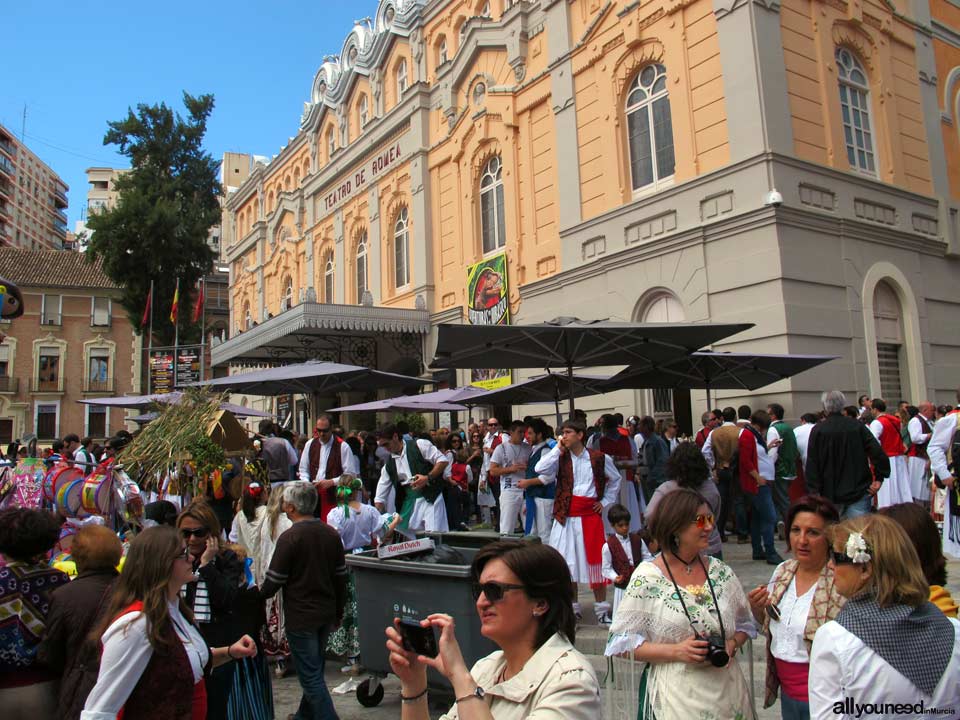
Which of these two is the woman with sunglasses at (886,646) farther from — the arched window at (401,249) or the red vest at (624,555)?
the arched window at (401,249)

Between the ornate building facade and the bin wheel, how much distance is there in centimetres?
604

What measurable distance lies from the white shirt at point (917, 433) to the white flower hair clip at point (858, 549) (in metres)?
9.49

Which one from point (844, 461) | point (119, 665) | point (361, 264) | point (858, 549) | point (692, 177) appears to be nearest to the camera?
point (858, 549)

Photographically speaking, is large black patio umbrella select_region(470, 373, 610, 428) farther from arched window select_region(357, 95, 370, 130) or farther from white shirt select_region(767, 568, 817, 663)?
arched window select_region(357, 95, 370, 130)

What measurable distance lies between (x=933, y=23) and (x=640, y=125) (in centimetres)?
831

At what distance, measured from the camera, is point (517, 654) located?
2250 mm

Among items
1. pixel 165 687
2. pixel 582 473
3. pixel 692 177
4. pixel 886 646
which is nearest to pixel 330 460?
pixel 582 473

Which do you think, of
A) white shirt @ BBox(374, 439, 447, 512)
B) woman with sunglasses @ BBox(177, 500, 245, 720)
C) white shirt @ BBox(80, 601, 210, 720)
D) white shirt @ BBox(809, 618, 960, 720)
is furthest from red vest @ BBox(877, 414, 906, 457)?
white shirt @ BBox(80, 601, 210, 720)

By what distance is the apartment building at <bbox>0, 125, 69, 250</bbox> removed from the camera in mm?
69438

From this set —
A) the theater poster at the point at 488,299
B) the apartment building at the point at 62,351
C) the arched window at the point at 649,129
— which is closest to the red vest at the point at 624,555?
the arched window at the point at 649,129

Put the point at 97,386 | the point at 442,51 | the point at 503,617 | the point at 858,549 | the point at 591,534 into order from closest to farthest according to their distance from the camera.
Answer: the point at 503,617 → the point at 858,549 → the point at 591,534 → the point at 442,51 → the point at 97,386

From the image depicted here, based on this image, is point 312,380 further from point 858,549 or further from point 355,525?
point 858,549

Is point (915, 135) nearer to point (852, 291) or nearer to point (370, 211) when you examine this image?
point (852, 291)

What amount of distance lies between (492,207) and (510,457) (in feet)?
41.2
